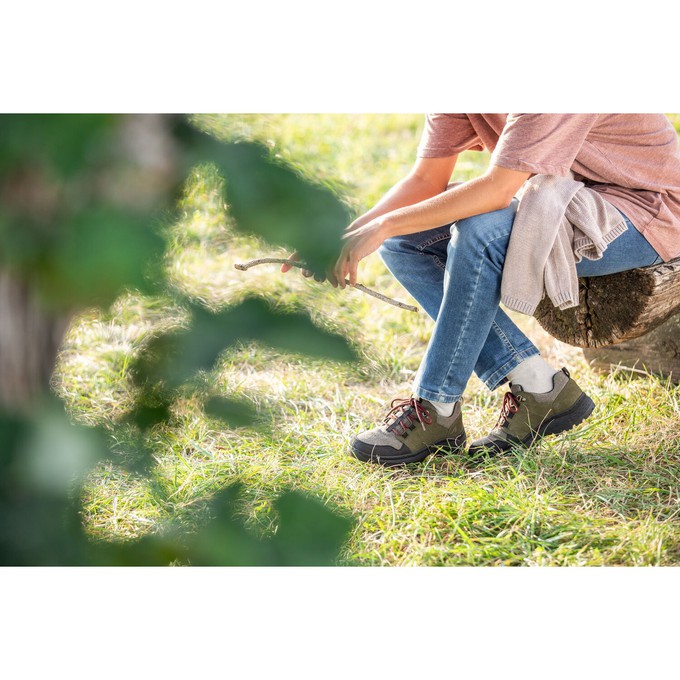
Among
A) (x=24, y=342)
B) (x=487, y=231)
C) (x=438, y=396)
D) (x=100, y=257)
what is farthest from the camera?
(x=438, y=396)

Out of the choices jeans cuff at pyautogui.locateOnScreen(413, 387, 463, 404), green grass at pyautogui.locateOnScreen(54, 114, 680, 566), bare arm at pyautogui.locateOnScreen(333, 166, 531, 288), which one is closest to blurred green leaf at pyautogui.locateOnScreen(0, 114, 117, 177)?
green grass at pyautogui.locateOnScreen(54, 114, 680, 566)

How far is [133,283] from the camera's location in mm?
508

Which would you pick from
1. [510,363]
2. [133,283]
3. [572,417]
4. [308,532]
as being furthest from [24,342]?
[572,417]

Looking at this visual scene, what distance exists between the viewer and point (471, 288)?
1.80m

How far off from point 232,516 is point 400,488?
1.29 metres

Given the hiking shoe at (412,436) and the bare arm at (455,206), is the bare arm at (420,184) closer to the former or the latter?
the bare arm at (455,206)

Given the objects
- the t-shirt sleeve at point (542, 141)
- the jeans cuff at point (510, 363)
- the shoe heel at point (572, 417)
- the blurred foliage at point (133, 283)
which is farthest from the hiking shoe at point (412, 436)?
the blurred foliage at point (133, 283)

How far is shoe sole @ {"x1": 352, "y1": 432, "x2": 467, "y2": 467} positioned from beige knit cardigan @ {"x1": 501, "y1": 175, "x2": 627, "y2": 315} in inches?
15.8

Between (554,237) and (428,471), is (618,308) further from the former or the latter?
(428,471)

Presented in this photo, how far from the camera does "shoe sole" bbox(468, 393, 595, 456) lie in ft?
6.47

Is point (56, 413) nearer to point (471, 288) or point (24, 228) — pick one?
point (24, 228)

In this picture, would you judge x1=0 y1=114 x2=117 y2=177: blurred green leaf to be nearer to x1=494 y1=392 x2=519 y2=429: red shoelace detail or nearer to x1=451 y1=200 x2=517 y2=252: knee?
x1=451 y1=200 x2=517 y2=252: knee

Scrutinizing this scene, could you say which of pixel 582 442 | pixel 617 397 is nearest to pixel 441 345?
pixel 582 442

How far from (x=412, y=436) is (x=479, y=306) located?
37 centimetres
